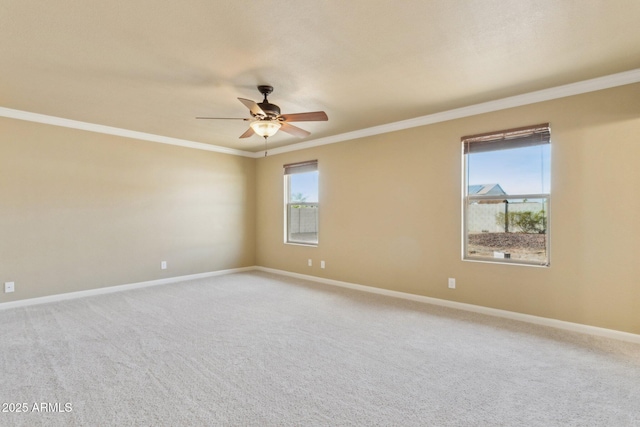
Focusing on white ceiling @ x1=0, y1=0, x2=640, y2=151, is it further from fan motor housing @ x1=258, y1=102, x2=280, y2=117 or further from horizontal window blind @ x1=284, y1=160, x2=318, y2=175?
horizontal window blind @ x1=284, y1=160, x2=318, y2=175

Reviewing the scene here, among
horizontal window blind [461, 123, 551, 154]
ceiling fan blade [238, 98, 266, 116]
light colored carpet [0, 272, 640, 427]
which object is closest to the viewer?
light colored carpet [0, 272, 640, 427]

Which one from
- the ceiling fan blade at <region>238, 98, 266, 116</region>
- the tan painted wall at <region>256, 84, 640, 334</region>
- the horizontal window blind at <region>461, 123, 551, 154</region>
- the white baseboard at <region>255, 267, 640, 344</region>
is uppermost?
the ceiling fan blade at <region>238, 98, 266, 116</region>

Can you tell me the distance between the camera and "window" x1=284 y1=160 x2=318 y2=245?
5.92 metres

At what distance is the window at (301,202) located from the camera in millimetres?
5918

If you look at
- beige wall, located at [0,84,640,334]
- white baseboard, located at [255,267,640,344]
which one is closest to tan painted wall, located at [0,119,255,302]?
beige wall, located at [0,84,640,334]

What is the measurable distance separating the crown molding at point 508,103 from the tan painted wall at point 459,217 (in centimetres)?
7

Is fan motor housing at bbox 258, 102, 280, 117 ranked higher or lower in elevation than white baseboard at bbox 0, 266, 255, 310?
higher

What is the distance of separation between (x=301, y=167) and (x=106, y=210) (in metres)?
3.24

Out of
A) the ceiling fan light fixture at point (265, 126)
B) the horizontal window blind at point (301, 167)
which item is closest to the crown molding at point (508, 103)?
the horizontal window blind at point (301, 167)

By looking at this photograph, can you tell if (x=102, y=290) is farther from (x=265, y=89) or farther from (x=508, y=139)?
(x=508, y=139)

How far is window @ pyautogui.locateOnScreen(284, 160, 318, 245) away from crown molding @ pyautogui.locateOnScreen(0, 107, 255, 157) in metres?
1.32

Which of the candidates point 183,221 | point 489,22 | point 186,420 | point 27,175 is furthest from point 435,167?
point 27,175

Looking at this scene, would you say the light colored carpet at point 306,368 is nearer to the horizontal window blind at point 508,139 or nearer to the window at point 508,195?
the window at point 508,195

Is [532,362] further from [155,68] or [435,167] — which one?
[155,68]
